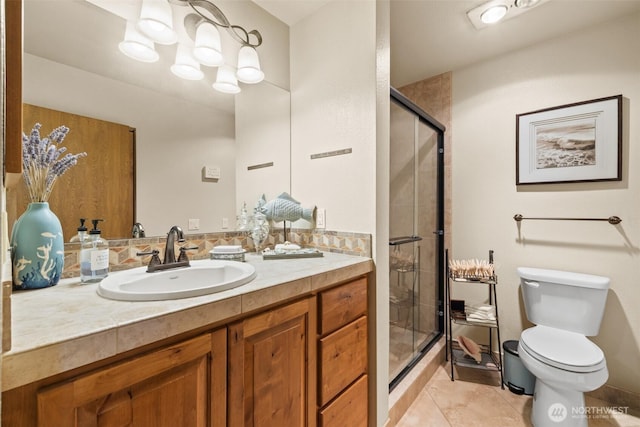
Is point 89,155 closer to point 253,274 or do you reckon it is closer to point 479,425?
point 253,274

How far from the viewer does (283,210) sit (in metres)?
1.57

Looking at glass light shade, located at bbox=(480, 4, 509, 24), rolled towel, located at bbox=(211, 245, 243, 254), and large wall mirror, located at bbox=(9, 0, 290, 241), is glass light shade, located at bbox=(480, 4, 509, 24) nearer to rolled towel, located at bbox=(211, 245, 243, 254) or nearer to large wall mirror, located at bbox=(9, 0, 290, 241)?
large wall mirror, located at bbox=(9, 0, 290, 241)

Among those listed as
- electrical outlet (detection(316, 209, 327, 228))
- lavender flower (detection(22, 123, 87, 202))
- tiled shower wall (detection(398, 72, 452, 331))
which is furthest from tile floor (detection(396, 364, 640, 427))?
lavender flower (detection(22, 123, 87, 202))

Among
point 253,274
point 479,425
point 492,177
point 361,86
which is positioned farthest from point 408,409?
point 361,86

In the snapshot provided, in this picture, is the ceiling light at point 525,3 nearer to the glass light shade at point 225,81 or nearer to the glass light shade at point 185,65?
the glass light shade at point 225,81

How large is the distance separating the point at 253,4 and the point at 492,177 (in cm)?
204

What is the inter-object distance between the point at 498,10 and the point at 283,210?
1.68 meters

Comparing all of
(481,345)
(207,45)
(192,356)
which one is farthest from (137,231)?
(481,345)

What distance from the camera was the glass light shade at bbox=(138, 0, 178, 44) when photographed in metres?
1.09

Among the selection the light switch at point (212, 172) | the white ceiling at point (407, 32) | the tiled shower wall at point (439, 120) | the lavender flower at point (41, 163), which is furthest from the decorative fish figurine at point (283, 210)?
the tiled shower wall at point (439, 120)

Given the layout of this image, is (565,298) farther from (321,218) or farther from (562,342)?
(321,218)

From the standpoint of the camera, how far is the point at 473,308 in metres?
2.08

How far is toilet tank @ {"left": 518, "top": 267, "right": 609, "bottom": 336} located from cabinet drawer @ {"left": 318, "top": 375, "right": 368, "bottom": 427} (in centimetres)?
131

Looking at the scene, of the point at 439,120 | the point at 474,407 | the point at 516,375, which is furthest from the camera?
the point at 439,120
